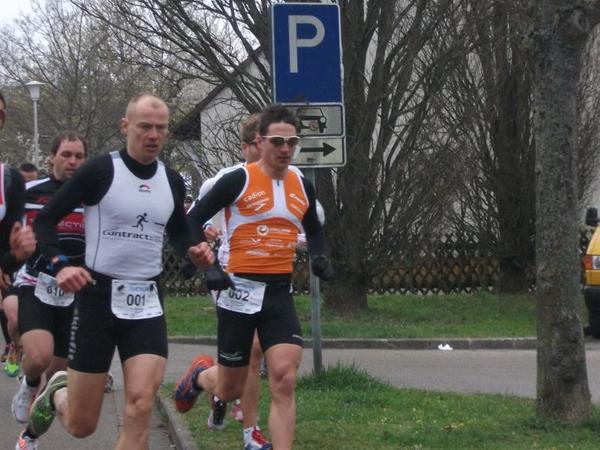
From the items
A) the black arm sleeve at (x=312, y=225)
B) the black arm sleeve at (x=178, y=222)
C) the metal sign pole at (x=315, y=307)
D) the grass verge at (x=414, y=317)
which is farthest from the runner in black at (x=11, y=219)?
the grass verge at (x=414, y=317)

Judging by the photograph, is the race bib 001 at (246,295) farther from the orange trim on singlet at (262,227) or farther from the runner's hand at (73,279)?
the runner's hand at (73,279)

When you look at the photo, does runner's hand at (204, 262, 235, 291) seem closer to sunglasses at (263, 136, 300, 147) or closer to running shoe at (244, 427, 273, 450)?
sunglasses at (263, 136, 300, 147)

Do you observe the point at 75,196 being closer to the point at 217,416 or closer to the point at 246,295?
the point at 246,295

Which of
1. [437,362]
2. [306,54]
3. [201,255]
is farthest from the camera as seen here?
[437,362]

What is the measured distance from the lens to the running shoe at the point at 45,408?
21.8 feet

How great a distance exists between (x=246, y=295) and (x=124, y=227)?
0.99 metres

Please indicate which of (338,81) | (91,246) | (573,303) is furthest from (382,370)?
(91,246)

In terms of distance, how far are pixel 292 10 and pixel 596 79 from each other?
1261cm

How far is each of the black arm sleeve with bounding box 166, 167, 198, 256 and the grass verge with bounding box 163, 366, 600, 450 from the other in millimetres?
1623

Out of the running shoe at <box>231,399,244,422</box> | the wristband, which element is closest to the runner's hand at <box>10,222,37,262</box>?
the wristband

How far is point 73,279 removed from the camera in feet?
18.1

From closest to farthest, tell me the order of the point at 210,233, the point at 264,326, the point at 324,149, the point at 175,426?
the point at 264,326
the point at 210,233
the point at 175,426
the point at 324,149

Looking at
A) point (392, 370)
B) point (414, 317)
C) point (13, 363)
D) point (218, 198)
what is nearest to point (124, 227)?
point (218, 198)

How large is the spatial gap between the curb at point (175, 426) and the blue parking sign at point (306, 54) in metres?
2.49
